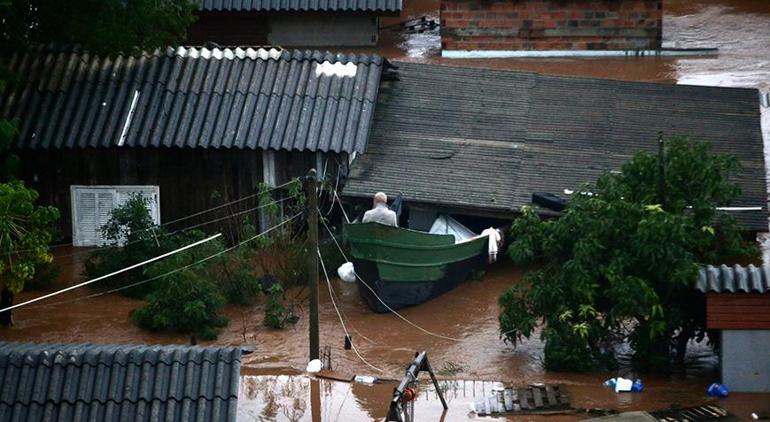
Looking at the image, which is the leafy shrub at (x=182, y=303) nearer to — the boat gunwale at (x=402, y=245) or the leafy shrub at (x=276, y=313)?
the leafy shrub at (x=276, y=313)

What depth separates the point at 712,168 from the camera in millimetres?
18719

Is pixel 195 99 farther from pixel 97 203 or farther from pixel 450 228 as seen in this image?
pixel 450 228

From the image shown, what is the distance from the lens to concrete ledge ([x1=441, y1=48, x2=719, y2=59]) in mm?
30234

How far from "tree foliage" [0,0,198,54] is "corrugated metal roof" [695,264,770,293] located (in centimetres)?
1108

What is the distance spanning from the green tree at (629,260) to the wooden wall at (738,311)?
497 millimetres

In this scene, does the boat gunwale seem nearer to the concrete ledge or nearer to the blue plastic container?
the blue plastic container

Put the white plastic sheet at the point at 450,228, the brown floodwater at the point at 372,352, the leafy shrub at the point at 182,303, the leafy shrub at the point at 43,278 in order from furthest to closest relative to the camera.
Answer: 1. the leafy shrub at the point at 43,278
2. the white plastic sheet at the point at 450,228
3. the leafy shrub at the point at 182,303
4. the brown floodwater at the point at 372,352

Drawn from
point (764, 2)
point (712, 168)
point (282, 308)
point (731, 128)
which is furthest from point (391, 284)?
point (764, 2)

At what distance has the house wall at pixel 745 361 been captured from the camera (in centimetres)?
1752

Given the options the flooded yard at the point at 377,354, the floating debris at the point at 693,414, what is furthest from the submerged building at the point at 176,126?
the floating debris at the point at 693,414

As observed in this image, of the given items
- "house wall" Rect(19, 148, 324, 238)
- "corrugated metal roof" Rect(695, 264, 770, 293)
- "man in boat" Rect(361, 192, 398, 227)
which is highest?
"house wall" Rect(19, 148, 324, 238)

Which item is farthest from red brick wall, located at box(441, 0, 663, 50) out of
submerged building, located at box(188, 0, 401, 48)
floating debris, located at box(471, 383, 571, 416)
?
floating debris, located at box(471, 383, 571, 416)

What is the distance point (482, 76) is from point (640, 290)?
9.24 metres

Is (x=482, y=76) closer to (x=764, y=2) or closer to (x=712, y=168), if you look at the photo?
(x=712, y=168)
